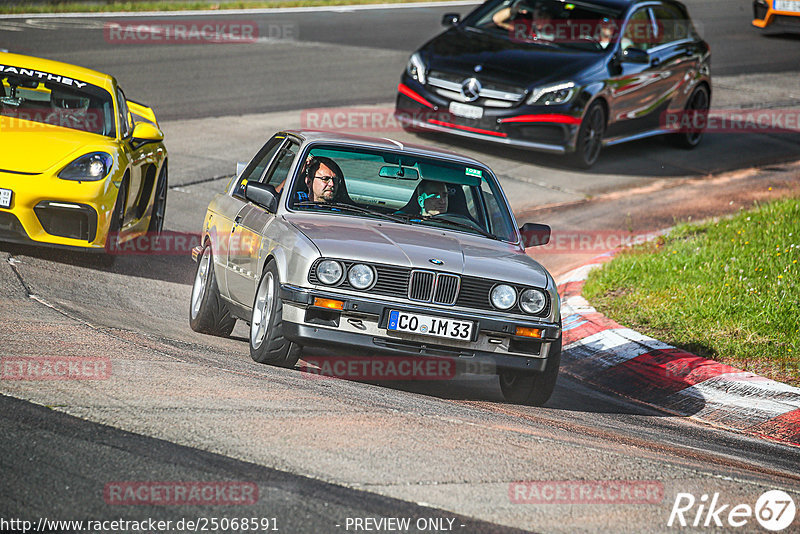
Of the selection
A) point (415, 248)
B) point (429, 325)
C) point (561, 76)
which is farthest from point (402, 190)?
point (561, 76)

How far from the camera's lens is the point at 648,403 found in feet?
26.2

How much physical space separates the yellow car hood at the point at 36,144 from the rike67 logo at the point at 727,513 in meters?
5.88

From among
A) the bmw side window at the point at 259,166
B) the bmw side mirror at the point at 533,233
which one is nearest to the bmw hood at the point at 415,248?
the bmw side mirror at the point at 533,233

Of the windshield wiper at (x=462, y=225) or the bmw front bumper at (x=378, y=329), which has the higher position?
the windshield wiper at (x=462, y=225)

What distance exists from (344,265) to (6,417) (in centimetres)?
215

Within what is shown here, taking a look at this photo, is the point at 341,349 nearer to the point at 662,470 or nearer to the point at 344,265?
the point at 344,265

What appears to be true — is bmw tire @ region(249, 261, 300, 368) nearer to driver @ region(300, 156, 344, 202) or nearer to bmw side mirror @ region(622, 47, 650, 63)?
driver @ region(300, 156, 344, 202)

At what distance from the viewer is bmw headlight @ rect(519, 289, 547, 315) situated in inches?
264

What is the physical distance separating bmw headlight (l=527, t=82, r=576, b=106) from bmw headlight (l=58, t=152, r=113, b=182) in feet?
22.4

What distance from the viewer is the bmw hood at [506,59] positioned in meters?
14.9

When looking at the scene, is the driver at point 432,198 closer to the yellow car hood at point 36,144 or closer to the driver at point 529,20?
the yellow car hood at point 36,144

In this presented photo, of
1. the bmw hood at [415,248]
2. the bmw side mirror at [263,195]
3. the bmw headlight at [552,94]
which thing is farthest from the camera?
the bmw headlight at [552,94]

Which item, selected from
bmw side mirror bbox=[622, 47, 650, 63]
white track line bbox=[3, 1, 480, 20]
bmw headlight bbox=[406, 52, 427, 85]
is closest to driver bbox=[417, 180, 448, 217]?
bmw headlight bbox=[406, 52, 427, 85]

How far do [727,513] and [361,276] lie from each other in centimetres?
250
